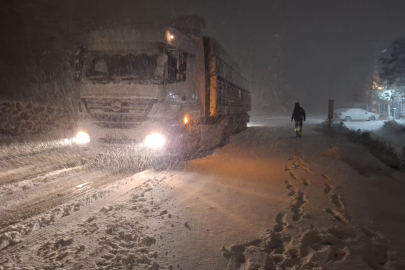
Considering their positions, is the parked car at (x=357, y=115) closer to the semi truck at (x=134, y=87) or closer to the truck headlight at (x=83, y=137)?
the semi truck at (x=134, y=87)

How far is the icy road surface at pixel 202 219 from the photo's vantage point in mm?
3176

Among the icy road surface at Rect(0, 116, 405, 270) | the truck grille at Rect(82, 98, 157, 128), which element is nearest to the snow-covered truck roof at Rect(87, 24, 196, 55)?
the truck grille at Rect(82, 98, 157, 128)

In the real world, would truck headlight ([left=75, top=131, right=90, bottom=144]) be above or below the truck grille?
below

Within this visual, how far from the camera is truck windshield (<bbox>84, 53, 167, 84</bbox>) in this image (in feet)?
25.7

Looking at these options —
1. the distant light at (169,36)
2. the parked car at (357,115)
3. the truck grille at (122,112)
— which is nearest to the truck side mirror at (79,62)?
the truck grille at (122,112)

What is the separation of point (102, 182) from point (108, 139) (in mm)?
1745

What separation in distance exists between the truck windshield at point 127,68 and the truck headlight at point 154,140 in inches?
57.6

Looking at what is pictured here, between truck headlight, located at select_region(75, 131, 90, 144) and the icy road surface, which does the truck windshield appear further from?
the icy road surface

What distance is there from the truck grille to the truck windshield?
0.59 metres

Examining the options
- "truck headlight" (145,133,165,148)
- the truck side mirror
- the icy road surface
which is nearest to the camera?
the icy road surface

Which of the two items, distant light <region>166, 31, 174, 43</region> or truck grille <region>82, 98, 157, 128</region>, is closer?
truck grille <region>82, 98, 157, 128</region>

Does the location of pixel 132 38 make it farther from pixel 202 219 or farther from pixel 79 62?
pixel 202 219

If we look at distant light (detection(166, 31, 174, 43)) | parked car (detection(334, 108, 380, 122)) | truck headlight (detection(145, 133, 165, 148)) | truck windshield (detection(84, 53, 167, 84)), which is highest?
distant light (detection(166, 31, 174, 43))

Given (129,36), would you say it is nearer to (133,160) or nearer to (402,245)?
(133,160)
